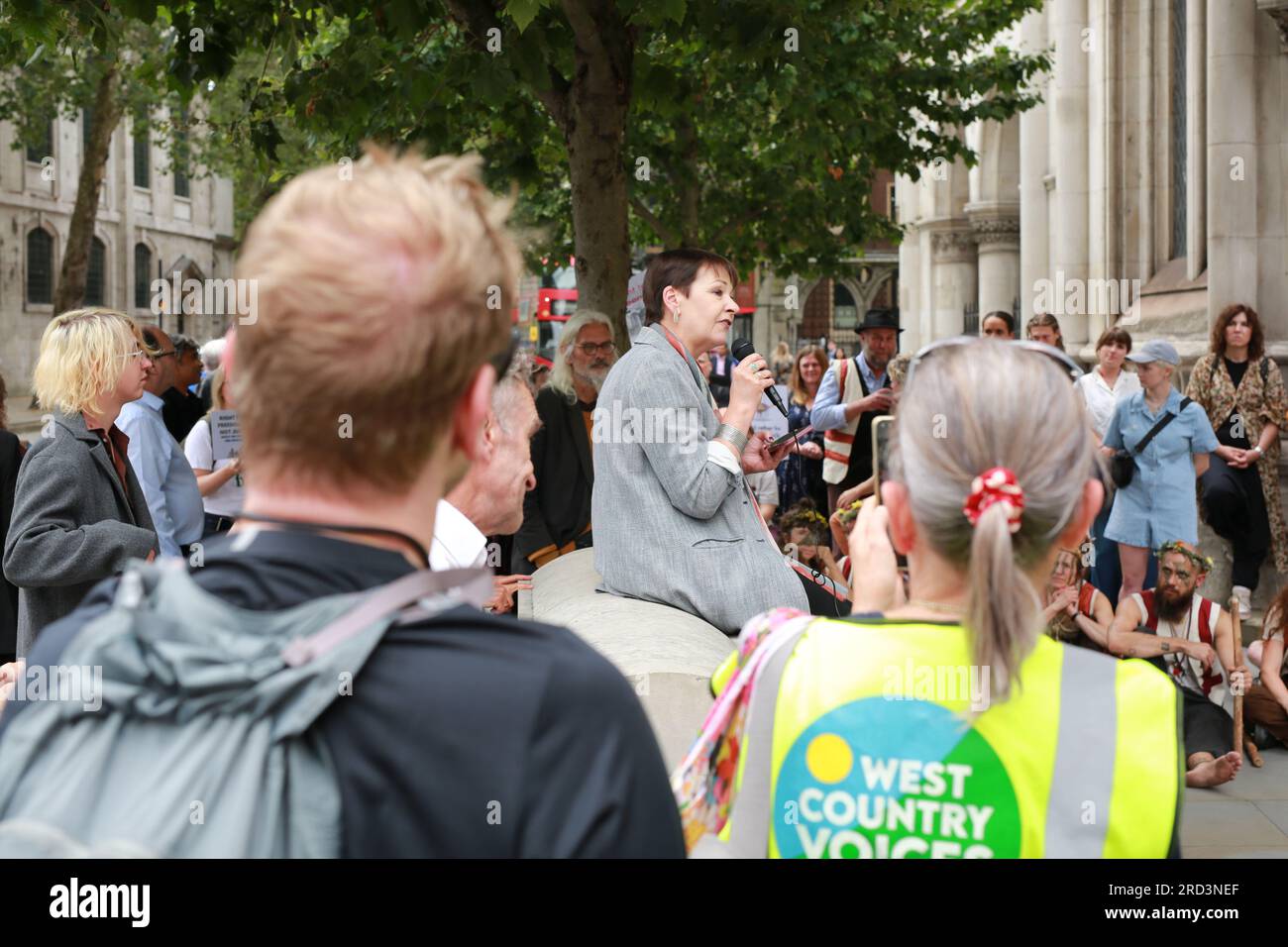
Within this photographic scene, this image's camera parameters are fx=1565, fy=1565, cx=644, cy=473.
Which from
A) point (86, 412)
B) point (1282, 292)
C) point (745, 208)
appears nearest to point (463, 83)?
point (86, 412)

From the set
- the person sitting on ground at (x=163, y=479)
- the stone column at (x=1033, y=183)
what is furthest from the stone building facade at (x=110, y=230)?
the person sitting on ground at (x=163, y=479)

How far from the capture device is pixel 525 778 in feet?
4.48

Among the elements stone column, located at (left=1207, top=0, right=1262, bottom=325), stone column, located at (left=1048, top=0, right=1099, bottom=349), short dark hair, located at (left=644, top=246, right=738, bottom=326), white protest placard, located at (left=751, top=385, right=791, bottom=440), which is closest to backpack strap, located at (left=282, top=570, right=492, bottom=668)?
short dark hair, located at (left=644, top=246, right=738, bottom=326)

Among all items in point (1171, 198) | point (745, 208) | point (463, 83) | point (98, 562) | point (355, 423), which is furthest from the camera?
point (745, 208)

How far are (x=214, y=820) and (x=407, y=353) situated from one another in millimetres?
443

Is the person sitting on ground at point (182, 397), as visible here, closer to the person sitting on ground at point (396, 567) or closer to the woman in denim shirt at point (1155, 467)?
the woman in denim shirt at point (1155, 467)

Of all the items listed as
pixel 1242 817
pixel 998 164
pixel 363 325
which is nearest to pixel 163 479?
pixel 1242 817

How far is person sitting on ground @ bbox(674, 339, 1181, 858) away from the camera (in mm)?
1941

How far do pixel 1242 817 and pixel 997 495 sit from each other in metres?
5.35

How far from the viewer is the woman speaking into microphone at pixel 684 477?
485 centimetres

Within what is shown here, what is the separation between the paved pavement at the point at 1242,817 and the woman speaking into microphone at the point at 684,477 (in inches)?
91.1

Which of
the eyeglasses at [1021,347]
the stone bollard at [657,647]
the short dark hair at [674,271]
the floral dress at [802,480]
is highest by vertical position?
the short dark hair at [674,271]

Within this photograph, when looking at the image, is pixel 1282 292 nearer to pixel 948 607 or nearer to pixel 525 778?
pixel 948 607

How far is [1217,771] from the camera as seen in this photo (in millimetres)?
7031
